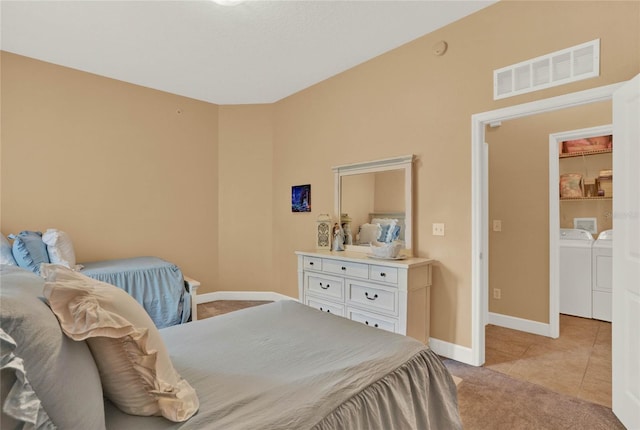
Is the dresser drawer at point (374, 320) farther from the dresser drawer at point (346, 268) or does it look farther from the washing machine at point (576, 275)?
the washing machine at point (576, 275)

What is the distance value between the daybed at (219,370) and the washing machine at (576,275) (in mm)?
3632

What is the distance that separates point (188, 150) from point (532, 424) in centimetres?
459

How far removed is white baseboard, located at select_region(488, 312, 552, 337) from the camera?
11.1 ft

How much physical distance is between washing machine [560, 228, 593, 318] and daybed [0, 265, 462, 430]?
3632 mm

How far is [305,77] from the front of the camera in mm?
3984

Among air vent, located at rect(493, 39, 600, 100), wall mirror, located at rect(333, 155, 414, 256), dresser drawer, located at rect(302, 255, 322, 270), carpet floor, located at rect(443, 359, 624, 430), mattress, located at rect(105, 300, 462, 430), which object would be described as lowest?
carpet floor, located at rect(443, 359, 624, 430)

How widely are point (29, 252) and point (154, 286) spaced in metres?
1.01

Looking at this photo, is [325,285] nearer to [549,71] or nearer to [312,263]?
[312,263]

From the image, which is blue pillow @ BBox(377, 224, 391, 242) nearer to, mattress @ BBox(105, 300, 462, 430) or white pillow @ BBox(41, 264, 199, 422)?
mattress @ BBox(105, 300, 462, 430)

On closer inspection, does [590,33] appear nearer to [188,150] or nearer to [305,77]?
[305,77]

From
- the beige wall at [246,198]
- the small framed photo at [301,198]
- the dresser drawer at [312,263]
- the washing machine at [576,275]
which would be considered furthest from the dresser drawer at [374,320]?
the washing machine at [576,275]

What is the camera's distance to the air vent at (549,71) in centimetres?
216

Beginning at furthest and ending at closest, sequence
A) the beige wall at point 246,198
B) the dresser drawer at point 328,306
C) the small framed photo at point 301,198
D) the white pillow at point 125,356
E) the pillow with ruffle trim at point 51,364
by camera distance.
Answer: the beige wall at point 246,198 < the small framed photo at point 301,198 < the dresser drawer at point 328,306 < the white pillow at point 125,356 < the pillow with ruffle trim at point 51,364

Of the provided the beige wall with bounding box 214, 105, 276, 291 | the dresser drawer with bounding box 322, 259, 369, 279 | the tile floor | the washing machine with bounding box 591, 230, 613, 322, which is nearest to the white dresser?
the dresser drawer with bounding box 322, 259, 369, 279
